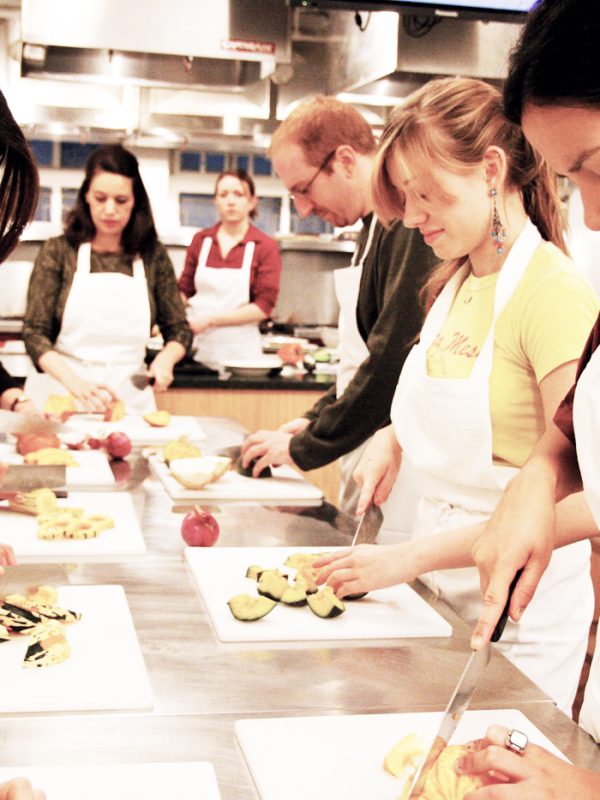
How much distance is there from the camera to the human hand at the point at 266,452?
8.25ft

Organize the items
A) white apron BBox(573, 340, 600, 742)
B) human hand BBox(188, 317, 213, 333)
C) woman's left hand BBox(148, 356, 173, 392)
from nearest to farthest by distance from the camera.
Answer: white apron BBox(573, 340, 600, 742) → woman's left hand BBox(148, 356, 173, 392) → human hand BBox(188, 317, 213, 333)

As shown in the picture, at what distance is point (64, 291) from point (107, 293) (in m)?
0.16

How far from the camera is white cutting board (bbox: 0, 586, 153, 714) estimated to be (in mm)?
1237

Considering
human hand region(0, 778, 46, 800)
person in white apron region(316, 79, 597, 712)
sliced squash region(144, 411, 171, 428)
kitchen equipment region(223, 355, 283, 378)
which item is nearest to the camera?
human hand region(0, 778, 46, 800)

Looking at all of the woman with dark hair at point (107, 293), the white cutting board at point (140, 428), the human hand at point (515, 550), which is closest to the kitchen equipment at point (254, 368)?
the woman with dark hair at point (107, 293)

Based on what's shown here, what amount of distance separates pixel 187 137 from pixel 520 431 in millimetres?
4201

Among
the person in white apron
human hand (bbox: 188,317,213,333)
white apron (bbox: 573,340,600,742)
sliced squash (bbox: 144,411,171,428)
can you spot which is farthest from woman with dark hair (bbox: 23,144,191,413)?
white apron (bbox: 573,340,600,742)

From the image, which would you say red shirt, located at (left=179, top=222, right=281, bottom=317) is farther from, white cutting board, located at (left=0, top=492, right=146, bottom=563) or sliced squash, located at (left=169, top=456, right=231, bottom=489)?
white cutting board, located at (left=0, top=492, right=146, bottom=563)

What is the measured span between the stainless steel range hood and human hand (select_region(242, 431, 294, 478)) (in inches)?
74.2

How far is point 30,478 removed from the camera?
232 cm

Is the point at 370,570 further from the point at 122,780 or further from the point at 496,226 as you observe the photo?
the point at 496,226

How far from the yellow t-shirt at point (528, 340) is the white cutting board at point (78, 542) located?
27.4 inches

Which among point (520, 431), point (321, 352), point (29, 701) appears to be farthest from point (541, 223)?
point (321, 352)

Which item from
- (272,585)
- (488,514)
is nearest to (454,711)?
A: (272,585)
